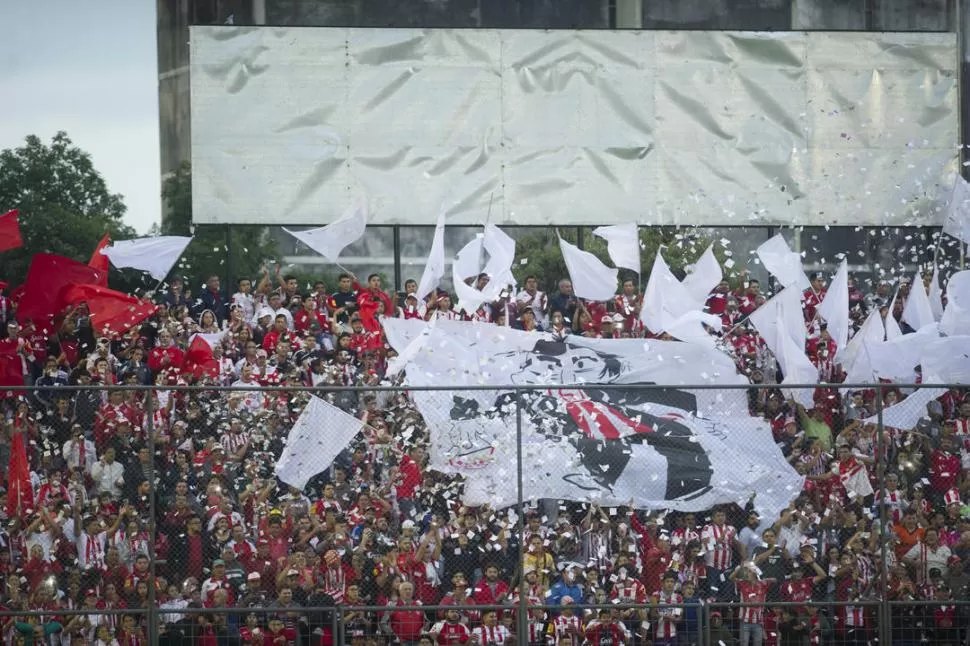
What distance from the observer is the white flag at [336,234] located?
19.8 metres

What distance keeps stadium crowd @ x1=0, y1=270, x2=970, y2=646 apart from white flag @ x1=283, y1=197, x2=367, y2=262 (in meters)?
5.21

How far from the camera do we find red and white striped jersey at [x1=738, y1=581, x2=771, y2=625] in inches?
553

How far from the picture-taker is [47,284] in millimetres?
18609

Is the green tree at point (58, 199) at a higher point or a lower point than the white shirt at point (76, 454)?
higher

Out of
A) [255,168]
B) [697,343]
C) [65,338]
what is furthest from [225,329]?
[697,343]

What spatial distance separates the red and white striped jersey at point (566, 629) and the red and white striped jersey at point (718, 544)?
1.24m

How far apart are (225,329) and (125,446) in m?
4.91

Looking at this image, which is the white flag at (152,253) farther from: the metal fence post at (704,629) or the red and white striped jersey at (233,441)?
the metal fence post at (704,629)

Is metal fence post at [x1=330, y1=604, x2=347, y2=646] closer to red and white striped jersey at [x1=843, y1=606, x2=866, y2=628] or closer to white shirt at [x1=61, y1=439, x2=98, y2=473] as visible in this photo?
white shirt at [x1=61, y1=439, x2=98, y2=473]

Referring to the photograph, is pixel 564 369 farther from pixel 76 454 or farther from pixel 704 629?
pixel 76 454

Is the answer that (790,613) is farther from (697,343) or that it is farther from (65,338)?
(65,338)

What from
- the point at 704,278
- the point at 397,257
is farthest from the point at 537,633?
the point at 397,257

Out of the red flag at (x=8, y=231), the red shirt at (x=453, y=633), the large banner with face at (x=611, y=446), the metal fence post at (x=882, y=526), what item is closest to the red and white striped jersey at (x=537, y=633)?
the red shirt at (x=453, y=633)

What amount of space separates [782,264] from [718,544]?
5226mm
